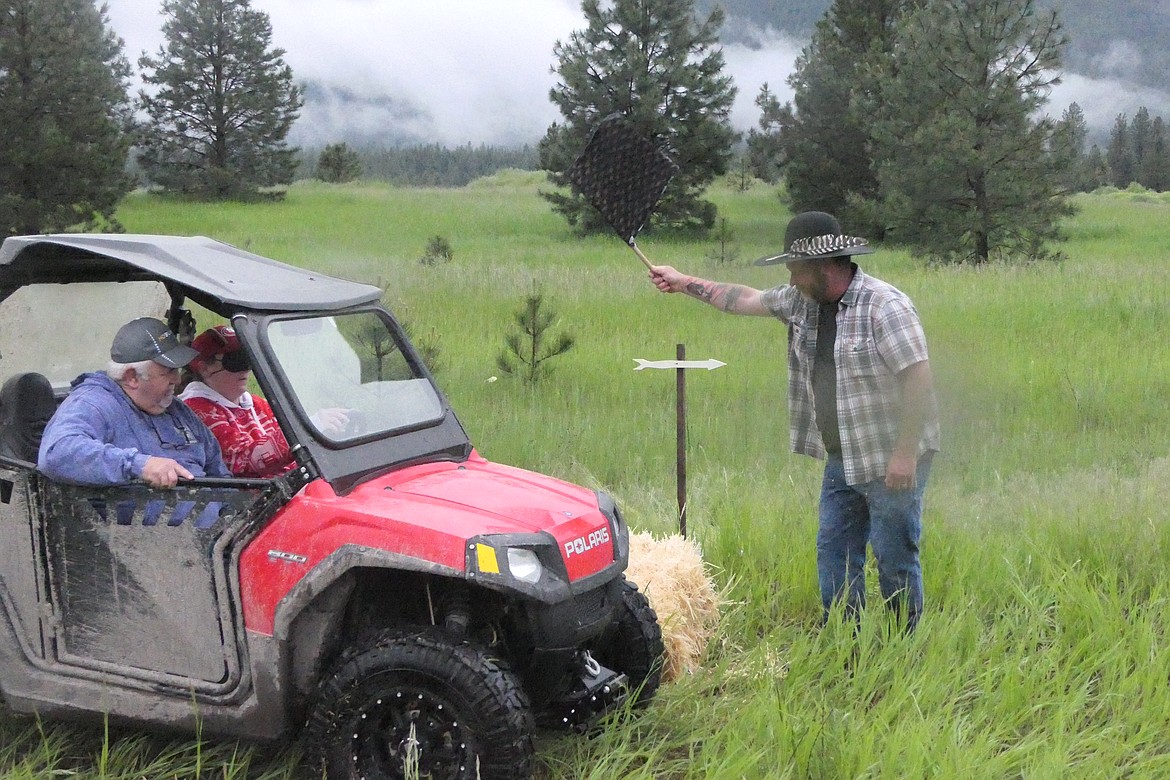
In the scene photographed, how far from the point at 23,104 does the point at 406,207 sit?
82.1 feet

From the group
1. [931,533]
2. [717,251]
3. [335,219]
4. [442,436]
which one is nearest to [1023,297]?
[717,251]

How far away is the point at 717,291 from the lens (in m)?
5.76

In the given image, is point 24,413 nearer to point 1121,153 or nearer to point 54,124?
point 54,124

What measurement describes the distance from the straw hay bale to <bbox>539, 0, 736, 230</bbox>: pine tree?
31.1 metres

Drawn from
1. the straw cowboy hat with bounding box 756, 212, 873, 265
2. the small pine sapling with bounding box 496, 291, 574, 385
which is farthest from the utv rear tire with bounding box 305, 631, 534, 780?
the small pine sapling with bounding box 496, 291, 574, 385

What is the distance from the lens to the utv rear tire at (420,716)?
366 cm

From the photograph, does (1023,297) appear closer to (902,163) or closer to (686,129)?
(902,163)

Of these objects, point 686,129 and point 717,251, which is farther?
point 686,129

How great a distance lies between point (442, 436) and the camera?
181 inches

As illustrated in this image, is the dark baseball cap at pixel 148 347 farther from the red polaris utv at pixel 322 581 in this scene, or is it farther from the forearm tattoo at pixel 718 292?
the forearm tattoo at pixel 718 292

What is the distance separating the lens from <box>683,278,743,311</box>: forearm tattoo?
5.72 meters

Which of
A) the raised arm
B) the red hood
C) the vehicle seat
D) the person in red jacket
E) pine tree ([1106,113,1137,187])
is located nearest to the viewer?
the red hood

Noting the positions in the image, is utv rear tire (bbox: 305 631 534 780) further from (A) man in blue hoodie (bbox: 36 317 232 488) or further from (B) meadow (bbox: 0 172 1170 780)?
(A) man in blue hoodie (bbox: 36 317 232 488)

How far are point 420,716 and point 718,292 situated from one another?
2.72m
